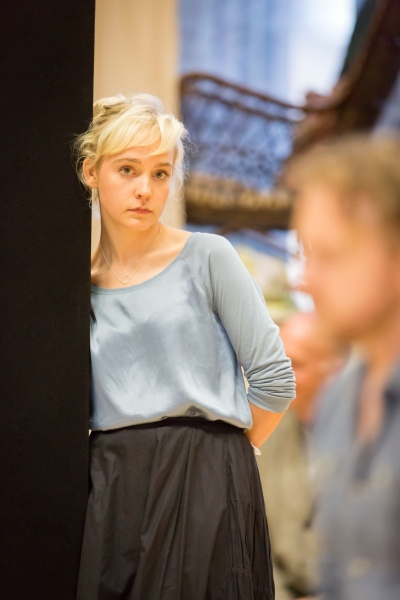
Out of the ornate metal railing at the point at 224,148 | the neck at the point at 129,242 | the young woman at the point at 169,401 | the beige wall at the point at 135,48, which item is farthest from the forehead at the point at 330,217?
the beige wall at the point at 135,48

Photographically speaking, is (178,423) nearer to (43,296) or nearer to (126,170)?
(43,296)

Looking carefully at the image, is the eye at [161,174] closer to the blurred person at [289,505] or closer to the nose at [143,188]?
the nose at [143,188]

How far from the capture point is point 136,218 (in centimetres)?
166

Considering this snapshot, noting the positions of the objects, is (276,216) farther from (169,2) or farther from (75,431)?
(169,2)

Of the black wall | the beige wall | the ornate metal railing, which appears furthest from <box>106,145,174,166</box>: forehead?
the beige wall

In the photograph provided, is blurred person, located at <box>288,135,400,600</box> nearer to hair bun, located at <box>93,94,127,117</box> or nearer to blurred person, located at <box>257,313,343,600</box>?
blurred person, located at <box>257,313,343,600</box>

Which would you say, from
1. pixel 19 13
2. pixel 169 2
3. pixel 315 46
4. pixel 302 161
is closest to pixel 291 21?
pixel 315 46

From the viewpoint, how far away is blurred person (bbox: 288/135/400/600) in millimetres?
556

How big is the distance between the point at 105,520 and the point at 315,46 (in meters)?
6.90

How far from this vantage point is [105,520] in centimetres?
165

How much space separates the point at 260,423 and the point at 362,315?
1.22 m

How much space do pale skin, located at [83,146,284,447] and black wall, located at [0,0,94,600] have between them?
3.0 inches

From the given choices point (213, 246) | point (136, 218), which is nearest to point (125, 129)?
point (136, 218)

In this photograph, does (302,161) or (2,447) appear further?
(2,447)
